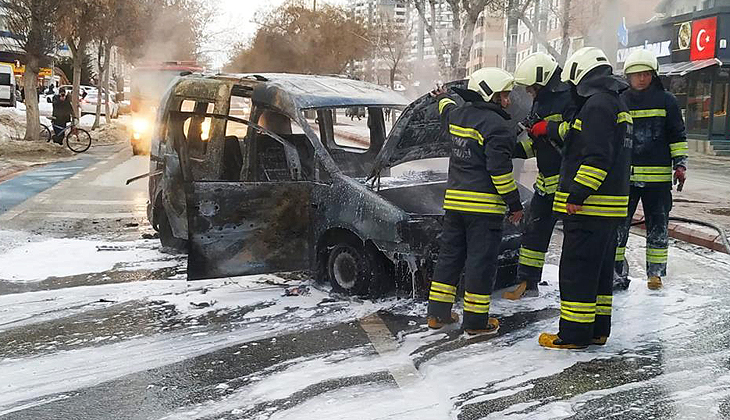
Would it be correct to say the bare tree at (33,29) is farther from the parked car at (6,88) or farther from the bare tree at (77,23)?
the parked car at (6,88)

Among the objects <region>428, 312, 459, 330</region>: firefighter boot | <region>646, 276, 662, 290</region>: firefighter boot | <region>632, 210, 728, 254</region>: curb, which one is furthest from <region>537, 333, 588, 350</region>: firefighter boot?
<region>632, 210, 728, 254</region>: curb

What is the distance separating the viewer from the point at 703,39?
21.5 meters

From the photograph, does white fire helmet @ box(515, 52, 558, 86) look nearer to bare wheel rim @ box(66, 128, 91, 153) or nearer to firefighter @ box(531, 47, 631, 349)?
firefighter @ box(531, 47, 631, 349)

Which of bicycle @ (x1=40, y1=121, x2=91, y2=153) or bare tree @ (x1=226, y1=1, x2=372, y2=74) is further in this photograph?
bare tree @ (x1=226, y1=1, x2=372, y2=74)

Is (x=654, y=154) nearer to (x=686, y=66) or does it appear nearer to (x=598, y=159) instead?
(x=598, y=159)

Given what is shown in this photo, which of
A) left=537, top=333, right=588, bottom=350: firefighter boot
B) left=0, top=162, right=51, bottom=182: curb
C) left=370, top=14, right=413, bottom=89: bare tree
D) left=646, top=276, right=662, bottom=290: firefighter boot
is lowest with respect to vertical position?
left=537, top=333, right=588, bottom=350: firefighter boot

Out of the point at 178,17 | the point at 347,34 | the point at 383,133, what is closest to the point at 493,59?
the point at 347,34

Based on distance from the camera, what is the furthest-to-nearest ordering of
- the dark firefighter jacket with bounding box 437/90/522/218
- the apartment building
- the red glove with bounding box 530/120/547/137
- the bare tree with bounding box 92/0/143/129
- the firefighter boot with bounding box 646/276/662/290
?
1. the apartment building
2. the bare tree with bounding box 92/0/143/129
3. the firefighter boot with bounding box 646/276/662/290
4. the red glove with bounding box 530/120/547/137
5. the dark firefighter jacket with bounding box 437/90/522/218

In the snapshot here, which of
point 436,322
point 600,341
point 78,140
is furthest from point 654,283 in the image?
point 78,140

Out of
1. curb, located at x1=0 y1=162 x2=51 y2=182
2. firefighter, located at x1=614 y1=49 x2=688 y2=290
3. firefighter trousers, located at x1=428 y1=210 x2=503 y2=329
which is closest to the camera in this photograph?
firefighter trousers, located at x1=428 y1=210 x2=503 y2=329

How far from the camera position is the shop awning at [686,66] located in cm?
2055

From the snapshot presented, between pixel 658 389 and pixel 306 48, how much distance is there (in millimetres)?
45644

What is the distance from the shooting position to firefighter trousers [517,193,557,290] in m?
5.94

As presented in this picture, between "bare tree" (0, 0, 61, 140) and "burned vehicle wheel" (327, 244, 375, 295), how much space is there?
15.6 metres
